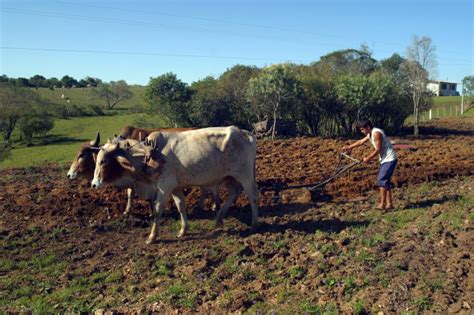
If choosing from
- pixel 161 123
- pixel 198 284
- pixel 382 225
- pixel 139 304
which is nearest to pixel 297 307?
pixel 198 284

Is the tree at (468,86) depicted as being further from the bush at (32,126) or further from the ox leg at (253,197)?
the ox leg at (253,197)

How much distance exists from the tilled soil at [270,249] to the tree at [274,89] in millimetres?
12595

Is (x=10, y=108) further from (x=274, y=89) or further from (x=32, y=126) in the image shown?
(x=274, y=89)

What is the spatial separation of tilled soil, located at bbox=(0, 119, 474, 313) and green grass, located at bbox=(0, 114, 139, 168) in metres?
17.1

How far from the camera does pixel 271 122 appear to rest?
85.0 feet

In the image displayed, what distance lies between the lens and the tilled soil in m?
5.57

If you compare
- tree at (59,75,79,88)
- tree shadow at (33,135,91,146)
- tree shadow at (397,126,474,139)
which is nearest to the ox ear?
tree shadow at (397,126,474,139)

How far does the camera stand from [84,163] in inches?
372

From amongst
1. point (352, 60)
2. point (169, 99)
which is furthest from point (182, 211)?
point (352, 60)

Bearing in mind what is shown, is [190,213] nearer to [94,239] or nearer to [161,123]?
[94,239]

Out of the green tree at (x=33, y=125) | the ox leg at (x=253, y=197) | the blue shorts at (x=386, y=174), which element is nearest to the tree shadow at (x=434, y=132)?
the blue shorts at (x=386, y=174)

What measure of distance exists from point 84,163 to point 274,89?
15925 millimetres

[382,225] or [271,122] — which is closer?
[382,225]

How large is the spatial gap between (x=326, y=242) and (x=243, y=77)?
2304 cm
